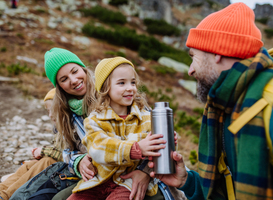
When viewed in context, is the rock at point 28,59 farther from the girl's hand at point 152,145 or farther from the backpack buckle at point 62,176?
the girl's hand at point 152,145

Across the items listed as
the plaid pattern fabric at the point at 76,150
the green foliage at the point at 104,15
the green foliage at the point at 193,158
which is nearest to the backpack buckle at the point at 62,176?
the plaid pattern fabric at the point at 76,150

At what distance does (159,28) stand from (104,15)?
267 inches

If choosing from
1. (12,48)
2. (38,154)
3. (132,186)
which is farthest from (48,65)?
(12,48)

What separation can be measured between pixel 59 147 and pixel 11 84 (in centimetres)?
635

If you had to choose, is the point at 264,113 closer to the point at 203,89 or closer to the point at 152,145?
the point at 203,89

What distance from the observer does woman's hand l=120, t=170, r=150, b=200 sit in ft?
6.36

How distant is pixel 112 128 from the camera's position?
207cm

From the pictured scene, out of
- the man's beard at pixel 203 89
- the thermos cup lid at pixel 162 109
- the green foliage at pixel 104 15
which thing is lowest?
the thermos cup lid at pixel 162 109

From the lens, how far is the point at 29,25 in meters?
16.2

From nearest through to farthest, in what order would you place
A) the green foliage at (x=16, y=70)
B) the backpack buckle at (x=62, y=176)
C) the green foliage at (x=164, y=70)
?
the backpack buckle at (x=62, y=176) → the green foliage at (x=16, y=70) → the green foliage at (x=164, y=70)

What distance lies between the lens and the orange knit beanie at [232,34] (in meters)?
1.54

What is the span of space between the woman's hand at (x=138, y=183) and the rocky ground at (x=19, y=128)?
9.49 ft

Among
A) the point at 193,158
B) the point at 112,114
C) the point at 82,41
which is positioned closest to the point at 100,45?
the point at 82,41

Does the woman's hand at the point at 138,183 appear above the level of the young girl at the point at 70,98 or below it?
below
